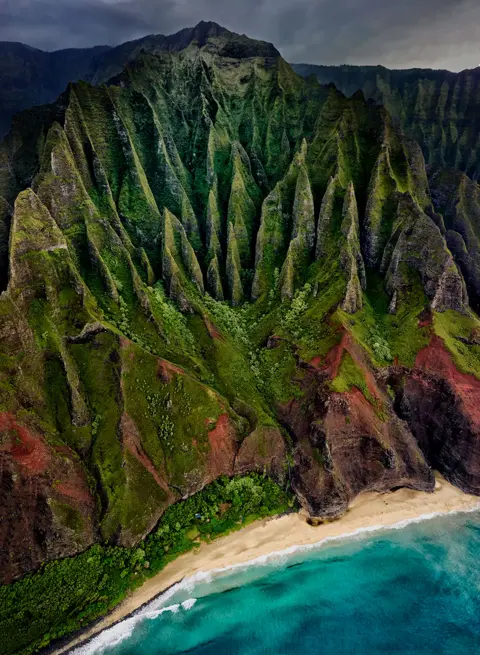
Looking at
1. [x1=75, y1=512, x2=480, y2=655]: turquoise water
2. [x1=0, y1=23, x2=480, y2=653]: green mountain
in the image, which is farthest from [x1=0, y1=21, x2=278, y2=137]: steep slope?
[x1=75, y1=512, x2=480, y2=655]: turquoise water

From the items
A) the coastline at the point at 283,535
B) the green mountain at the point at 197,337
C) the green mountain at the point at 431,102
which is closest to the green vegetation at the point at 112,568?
the green mountain at the point at 197,337

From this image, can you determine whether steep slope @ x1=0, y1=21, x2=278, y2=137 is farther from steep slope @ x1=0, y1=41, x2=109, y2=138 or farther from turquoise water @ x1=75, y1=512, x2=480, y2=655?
turquoise water @ x1=75, y1=512, x2=480, y2=655

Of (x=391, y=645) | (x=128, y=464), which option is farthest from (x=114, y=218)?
(x=391, y=645)

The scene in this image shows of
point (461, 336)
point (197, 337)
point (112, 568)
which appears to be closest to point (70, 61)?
point (197, 337)

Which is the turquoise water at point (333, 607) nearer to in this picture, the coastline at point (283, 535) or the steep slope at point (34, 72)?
the coastline at point (283, 535)

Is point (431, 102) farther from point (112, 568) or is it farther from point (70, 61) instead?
point (112, 568)

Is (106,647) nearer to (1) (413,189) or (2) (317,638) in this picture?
(2) (317,638)
